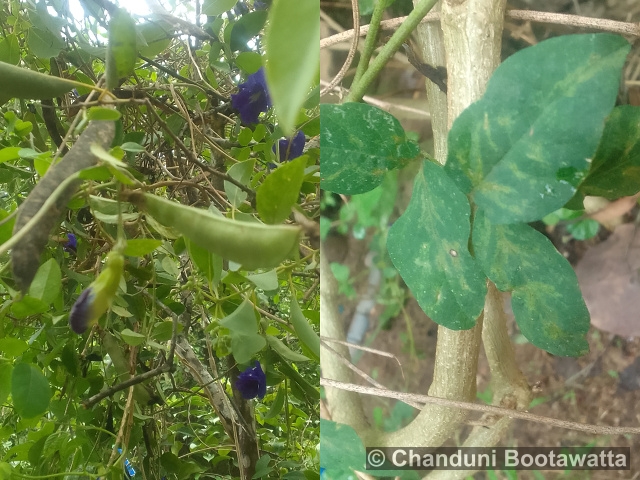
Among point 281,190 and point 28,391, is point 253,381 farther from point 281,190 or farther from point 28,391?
point 281,190

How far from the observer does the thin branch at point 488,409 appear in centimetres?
30

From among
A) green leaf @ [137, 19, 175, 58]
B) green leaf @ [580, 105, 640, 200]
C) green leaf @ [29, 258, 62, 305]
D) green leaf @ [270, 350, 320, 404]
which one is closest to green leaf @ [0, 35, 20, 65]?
green leaf @ [137, 19, 175, 58]

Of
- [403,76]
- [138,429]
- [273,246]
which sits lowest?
[138,429]

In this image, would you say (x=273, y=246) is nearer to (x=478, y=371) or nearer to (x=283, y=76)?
(x=283, y=76)

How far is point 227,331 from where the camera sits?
338 mm

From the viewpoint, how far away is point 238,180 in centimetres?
37

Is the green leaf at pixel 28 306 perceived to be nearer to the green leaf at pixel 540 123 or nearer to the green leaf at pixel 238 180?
the green leaf at pixel 238 180

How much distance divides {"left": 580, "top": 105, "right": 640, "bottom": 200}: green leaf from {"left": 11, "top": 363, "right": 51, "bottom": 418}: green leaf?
1.17 ft

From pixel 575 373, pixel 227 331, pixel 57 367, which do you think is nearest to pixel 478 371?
pixel 575 373

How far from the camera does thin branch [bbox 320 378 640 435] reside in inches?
11.6

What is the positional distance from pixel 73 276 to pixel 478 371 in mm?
342

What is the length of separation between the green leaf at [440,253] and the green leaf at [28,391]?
0.25m

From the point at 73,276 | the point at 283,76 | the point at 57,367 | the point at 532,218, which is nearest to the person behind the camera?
the point at 283,76

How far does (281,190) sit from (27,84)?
0.12 m
